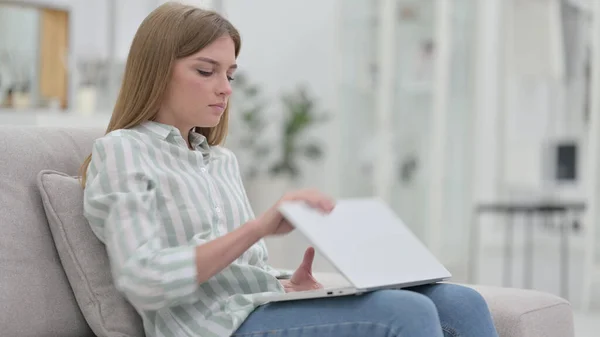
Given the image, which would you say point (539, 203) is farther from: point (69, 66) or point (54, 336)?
point (54, 336)

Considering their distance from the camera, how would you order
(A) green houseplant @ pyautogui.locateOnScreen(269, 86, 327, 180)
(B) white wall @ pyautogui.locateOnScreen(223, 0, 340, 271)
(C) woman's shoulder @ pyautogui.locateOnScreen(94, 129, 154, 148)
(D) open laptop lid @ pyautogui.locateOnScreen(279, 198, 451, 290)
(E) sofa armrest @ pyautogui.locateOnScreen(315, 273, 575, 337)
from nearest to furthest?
(D) open laptop lid @ pyautogui.locateOnScreen(279, 198, 451, 290), (C) woman's shoulder @ pyautogui.locateOnScreen(94, 129, 154, 148), (E) sofa armrest @ pyautogui.locateOnScreen(315, 273, 575, 337), (A) green houseplant @ pyautogui.locateOnScreen(269, 86, 327, 180), (B) white wall @ pyautogui.locateOnScreen(223, 0, 340, 271)

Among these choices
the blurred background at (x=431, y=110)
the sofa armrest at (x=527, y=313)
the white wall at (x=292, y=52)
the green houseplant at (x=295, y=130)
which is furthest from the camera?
the white wall at (x=292, y=52)

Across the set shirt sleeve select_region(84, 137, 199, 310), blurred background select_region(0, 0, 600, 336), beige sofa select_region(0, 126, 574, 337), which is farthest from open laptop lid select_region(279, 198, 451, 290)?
blurred background select_region(0, 0, 600, 336)

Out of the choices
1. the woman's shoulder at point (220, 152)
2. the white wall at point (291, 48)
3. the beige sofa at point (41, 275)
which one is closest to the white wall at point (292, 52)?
the white wall at point (291, 48)

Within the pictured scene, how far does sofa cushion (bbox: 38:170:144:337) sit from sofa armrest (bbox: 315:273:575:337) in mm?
750

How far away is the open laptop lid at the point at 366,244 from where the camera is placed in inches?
56.1

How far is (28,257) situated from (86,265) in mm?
113

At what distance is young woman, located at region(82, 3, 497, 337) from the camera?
4.81 ft

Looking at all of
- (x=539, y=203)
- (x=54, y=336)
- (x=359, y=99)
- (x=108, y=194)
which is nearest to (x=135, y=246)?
(x=108, y=194)

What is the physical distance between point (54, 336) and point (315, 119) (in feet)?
12.2

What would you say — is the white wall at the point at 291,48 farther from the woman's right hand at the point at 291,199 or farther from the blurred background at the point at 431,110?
the woman's right hand at the point at 291,199

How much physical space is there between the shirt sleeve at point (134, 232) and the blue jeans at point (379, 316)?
0.16 m

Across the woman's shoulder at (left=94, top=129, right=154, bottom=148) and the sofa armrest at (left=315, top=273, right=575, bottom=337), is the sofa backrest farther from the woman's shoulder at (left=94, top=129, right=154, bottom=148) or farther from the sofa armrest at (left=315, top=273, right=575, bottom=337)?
the sofa armrest at (left=315, top=273, right=575, bottom=337)

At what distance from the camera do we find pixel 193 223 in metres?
1.62
